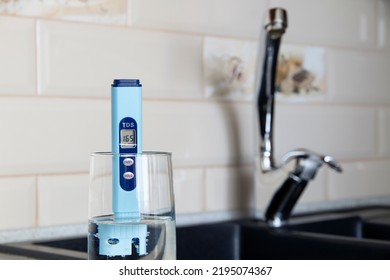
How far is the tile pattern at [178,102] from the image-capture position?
95 cm

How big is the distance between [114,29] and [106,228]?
417mm

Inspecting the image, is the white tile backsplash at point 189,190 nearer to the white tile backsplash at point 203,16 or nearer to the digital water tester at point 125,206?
the white tile backsplash at point 203,16

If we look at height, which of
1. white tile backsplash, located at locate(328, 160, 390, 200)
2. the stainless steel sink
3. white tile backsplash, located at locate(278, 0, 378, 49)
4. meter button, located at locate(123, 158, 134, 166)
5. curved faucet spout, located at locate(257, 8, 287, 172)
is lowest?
the stainless steel sink

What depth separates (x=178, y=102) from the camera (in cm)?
110

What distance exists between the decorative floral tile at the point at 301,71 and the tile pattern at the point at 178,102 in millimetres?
12

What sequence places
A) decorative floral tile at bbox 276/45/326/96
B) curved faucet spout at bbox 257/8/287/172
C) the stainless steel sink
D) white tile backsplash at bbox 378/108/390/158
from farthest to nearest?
white tile backsplash at bbox 378/108/390/158 < decorative floral tile at bbox 276/45/326/96 < curved faucet spout at bbox 257/8/287/172 < the stainless steel sink

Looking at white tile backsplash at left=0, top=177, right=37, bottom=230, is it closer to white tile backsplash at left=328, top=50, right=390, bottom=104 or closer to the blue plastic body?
the blue plastic body

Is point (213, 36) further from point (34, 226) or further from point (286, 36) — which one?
point (34, 226)

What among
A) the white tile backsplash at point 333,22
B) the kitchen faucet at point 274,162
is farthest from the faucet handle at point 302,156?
the white tile backsplash at point 333,22

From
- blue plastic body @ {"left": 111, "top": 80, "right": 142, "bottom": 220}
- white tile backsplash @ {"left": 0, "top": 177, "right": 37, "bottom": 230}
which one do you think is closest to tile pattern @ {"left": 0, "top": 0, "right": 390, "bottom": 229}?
white tile backsplash @ {"left": 0, "top": 177, "right": 37, "bottom": 230}

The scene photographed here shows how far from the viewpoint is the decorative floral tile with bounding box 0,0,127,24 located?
0.94 m

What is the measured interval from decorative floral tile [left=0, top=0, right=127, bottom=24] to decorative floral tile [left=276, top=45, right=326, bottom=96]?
0.30 metres

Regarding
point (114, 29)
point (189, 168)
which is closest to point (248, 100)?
point (189, 168)

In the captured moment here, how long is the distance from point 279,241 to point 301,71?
12.9 inches
